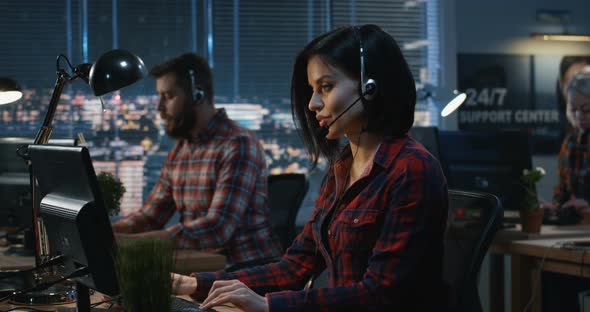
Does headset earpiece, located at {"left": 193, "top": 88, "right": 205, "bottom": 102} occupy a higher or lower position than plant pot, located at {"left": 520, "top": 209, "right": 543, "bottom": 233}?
higher

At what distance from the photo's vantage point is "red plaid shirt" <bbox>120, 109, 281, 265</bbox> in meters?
3.43

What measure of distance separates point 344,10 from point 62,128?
6.24 feet

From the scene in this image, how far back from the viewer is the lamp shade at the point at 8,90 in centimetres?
310

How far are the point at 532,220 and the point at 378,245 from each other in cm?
216

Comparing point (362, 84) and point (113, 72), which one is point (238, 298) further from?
point (113, 72)

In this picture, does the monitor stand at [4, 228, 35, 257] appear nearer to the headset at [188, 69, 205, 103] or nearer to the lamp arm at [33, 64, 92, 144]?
the lamp arm at [33, 64, 92, 144]

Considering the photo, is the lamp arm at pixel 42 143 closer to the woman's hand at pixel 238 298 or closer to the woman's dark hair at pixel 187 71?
the woman's hand at pixel 238 298

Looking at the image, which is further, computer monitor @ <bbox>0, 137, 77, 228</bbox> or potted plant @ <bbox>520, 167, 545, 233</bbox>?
potted plant @ <bbox>520, 167, 545, 233</bbox>

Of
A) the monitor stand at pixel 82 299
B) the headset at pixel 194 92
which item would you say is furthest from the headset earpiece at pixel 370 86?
the headset at pixel 194 92

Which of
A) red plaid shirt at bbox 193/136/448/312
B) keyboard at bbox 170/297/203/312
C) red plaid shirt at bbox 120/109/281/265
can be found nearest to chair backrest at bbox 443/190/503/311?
red plaid shirt at bbox 193/136/448/312

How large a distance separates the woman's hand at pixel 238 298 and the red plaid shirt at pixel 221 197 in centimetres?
165

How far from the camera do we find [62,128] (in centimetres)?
475

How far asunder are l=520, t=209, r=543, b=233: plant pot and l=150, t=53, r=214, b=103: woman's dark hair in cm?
150

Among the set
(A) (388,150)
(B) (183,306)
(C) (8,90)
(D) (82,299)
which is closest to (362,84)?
(A) (388,150)
